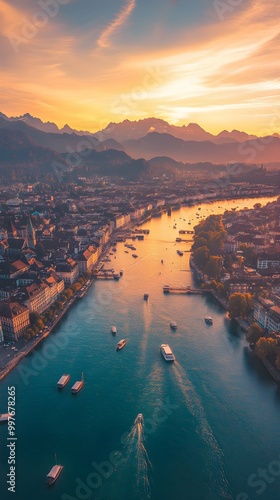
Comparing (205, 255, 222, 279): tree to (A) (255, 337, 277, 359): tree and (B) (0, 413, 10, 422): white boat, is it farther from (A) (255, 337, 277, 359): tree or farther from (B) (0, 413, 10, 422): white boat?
(B) (0, 413, 10, 422): white boat

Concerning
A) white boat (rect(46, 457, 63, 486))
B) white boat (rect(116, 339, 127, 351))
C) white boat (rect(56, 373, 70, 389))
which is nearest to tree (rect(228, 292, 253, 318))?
white boat (rect(116, 339, 127, 351))

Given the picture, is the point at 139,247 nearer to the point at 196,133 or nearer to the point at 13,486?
the point at 13,486

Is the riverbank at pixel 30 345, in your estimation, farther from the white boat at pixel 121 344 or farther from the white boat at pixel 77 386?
the white boat at pixel 121 344

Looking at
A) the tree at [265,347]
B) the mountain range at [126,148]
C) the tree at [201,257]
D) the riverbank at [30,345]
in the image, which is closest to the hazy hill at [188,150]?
the mountain range at [126,148]

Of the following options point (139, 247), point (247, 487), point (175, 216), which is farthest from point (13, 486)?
point (175, 216)

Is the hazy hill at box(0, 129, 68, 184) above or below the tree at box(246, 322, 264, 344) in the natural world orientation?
above

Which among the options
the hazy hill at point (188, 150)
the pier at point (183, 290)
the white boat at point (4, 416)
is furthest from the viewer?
the hazy hill at point (188, 150)

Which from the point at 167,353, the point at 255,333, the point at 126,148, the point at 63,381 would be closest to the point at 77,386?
the point at 63,381
